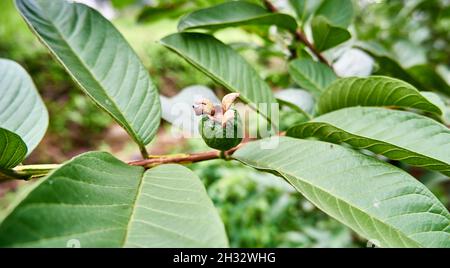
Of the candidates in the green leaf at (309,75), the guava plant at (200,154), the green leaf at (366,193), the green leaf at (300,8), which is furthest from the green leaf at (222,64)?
the green leaf at (300,8)

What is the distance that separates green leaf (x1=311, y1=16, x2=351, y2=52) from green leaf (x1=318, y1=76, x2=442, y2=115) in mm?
216

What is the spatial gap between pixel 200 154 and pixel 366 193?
274mm

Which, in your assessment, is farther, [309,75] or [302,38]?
[302,38]

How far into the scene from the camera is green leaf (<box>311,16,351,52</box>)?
868 mm

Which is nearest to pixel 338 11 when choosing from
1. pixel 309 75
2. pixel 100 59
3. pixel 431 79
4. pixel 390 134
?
pixel 309 75

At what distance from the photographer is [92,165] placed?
1.56 ft

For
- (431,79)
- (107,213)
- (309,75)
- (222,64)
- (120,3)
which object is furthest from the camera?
(120,3)

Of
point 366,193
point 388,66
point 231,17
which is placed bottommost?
point 366,193

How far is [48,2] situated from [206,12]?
0.29 meters

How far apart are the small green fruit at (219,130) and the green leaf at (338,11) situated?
0.55m

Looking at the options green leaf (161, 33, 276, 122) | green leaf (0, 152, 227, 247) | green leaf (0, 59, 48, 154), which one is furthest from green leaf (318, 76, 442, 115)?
green leaf (0, 59, 48, 154)

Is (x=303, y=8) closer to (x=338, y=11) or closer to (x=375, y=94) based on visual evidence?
(x=338, y=11)

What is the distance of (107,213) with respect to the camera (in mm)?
411

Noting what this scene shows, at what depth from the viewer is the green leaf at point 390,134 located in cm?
53
